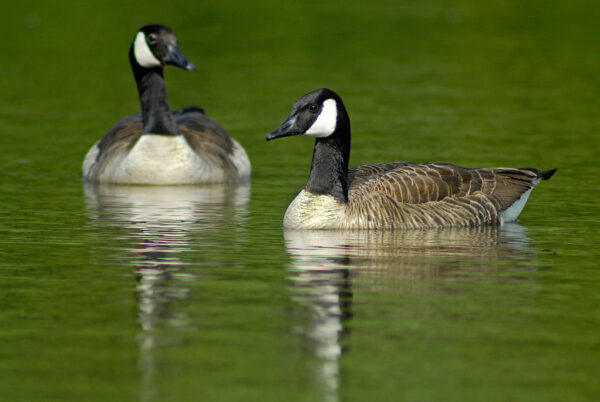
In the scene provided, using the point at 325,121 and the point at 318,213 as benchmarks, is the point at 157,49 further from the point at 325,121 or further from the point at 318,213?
the point at 318,213

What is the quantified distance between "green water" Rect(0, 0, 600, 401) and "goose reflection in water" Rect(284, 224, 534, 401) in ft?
0.11

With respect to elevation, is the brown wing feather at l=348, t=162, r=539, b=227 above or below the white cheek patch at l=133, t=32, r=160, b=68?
below

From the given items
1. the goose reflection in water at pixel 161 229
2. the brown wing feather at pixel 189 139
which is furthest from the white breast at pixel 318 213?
the brown wing feather at pixel 189 139

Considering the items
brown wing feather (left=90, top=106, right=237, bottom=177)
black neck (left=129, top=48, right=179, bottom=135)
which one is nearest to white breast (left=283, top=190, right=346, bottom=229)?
black neck (left=129, top=48, right=179, bottom=135)

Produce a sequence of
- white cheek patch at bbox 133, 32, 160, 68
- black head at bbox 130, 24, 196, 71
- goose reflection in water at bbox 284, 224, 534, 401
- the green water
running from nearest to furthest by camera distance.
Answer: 1. the green water
2. goose reflection in water at bbox 284, 224, 534, 401
3. black head at bbox 130, 24, 196, 71
4. white cheek patch at bbox 133, 32, 160, 68

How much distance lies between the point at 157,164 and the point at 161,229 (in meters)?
4.81

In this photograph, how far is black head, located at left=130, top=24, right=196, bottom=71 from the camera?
20719 millimetres

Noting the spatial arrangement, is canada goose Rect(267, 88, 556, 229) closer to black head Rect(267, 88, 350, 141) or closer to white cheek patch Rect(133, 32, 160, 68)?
black head Rect(267, 88, 350, 141)

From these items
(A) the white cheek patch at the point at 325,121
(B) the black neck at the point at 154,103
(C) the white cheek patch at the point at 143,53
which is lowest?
(A) the white cheek patch at the point at 325,121

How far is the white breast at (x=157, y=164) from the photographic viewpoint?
2056 centimetres

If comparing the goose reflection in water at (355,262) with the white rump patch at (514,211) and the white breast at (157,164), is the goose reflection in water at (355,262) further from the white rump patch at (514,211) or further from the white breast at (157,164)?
the white breast at (157,164)

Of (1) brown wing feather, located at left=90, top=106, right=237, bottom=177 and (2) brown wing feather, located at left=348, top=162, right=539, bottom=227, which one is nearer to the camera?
(2) brown wing feather, located at left=348, top=162, right=539, bottom=227

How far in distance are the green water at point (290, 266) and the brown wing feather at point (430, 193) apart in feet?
0.95

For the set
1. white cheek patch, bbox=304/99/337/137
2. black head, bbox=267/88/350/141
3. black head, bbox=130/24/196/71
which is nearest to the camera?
black head, bbox=267/88/350/141
